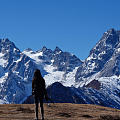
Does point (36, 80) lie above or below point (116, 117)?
above

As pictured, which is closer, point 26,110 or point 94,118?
point 94,118

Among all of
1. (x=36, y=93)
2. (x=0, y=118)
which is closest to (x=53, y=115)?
(x=0, y=118)

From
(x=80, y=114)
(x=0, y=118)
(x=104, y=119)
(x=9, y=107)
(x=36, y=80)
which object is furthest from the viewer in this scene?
(x=9, y=107)

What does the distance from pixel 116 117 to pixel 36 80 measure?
926 cm

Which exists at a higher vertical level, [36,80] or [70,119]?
[36,80]

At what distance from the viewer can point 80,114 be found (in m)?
32.8

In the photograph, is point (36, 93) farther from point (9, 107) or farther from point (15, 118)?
point (9, 107)

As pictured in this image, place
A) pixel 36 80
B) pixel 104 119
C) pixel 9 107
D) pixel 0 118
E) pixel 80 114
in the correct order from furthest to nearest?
pixel 9 107 → pixel 80 114 → pixel 104 119 → pixel 0 118 → pixel 36 80

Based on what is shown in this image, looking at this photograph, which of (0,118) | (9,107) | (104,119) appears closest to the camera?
(0,118)

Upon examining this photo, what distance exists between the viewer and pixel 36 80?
24.8 m

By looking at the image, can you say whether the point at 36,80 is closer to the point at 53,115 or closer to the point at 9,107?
the point at 53,115

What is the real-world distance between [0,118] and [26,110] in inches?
222

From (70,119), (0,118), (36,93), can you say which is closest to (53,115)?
(70,119)

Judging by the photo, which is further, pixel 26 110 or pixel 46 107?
pixel 46 107
